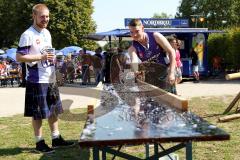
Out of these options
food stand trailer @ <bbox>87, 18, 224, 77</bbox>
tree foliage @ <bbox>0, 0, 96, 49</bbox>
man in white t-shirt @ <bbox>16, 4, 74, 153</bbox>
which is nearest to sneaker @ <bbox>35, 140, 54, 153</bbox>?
man in white t-shirt @ <bbox>16, 4, 74, 153</bbox>

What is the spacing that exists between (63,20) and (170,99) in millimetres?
46475

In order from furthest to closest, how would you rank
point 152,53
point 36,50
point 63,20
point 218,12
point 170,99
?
point 218,12, point 63,20, point 36,50, point 152,53, point 170,99

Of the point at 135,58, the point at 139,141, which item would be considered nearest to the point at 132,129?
the point at 139,141

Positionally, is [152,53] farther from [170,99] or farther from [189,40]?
[189,40]

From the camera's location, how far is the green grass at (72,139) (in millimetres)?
5977

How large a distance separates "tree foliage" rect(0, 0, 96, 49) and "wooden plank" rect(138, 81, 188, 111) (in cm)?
4323

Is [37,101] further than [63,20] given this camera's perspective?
No

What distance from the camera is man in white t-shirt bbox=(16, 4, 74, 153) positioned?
5.98m

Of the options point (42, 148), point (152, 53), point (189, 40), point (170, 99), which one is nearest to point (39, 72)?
point (42, 148)

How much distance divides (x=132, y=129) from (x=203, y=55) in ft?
65.9

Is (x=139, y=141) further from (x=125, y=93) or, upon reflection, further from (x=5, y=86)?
(x=5, y=86)

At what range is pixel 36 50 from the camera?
19.9 ft

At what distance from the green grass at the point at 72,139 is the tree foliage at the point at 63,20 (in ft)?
128

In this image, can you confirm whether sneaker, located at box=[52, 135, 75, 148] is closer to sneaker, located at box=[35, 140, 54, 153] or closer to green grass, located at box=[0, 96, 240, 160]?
green grass, located at box=[0, 96, 240, 160]
